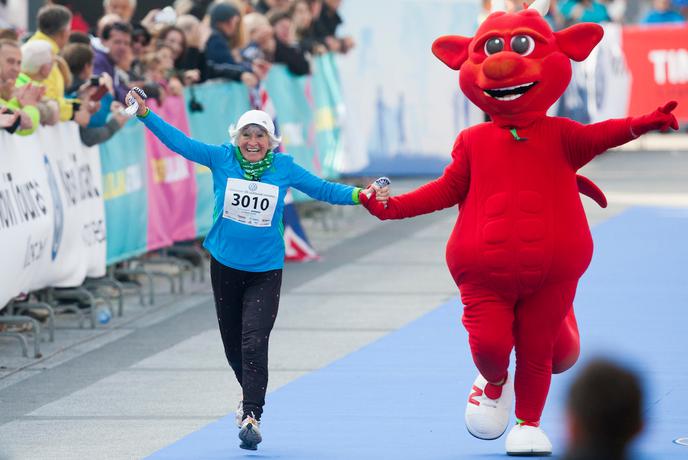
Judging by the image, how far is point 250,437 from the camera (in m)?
6.12

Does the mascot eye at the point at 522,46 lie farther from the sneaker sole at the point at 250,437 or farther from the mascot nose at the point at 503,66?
the sneaker sole at the point at 250,437

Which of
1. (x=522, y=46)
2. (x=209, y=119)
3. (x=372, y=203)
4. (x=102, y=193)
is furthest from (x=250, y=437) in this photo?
(x=209, y=119)

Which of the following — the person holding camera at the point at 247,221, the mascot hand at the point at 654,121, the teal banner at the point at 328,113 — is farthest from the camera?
the teal banner at the point at 328,113

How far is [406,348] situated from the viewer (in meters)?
9.15

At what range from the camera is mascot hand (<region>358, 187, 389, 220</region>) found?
21.0 feet

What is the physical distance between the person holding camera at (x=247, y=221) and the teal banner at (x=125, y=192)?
13.8 ft

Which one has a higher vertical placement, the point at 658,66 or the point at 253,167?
the point at 253,167

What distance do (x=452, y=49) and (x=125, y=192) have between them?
16.8 ft

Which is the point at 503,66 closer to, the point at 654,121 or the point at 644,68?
the point at 654,121

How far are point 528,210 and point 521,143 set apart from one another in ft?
0.98

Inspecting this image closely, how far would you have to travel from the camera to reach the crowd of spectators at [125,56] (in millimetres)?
9352

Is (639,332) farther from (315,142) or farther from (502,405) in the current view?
(315,142)

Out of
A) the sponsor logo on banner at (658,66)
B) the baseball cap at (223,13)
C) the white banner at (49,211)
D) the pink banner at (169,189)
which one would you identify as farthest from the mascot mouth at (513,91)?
the sponsor logo on banner at (658,66)

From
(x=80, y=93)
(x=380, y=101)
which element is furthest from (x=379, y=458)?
(x=380, y=101)
